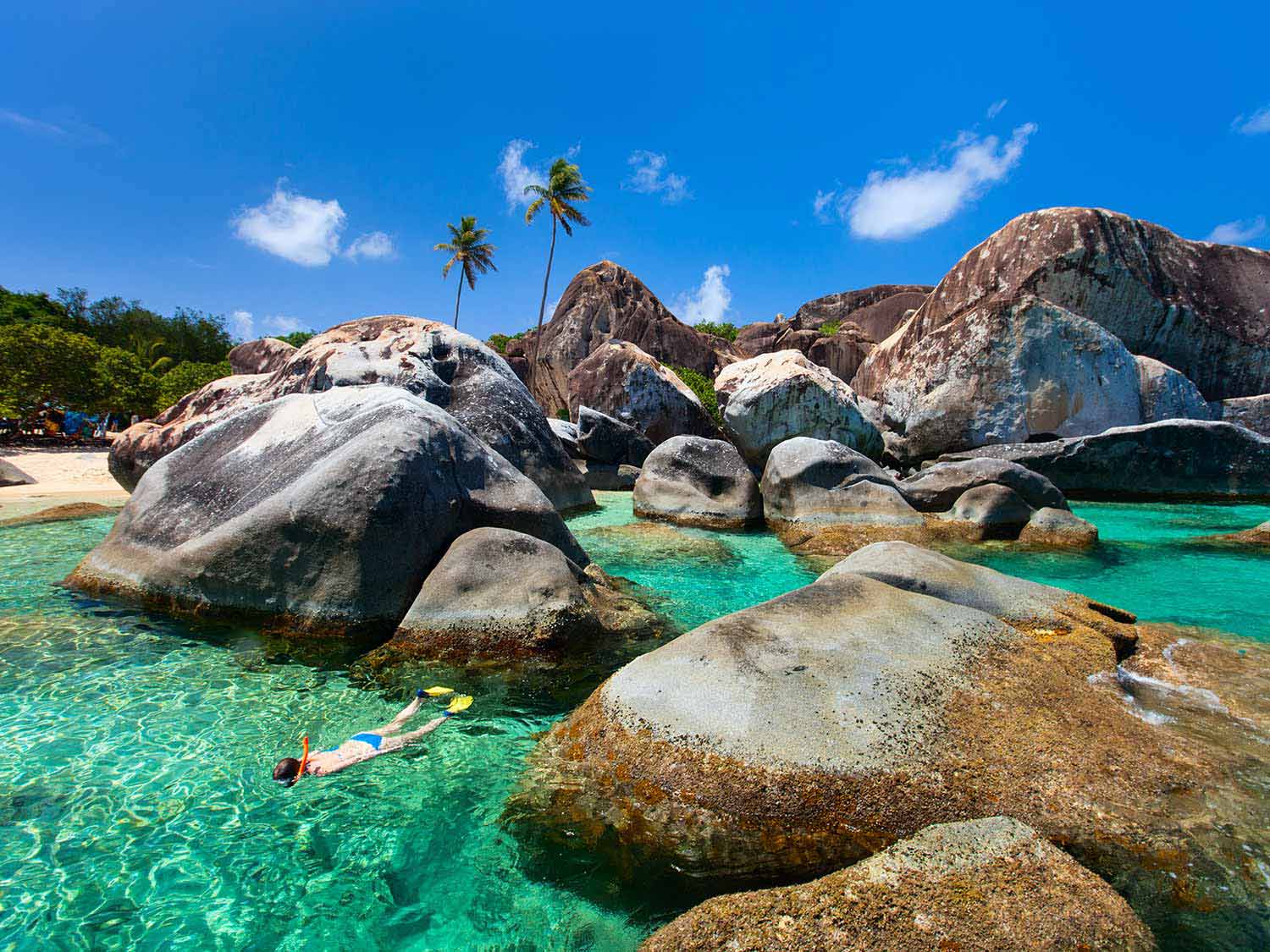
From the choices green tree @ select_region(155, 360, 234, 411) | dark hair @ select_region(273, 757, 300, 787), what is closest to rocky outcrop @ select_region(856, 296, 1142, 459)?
dark hair @ select_region(273, 757, 300, 787)

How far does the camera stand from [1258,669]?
5051 mm

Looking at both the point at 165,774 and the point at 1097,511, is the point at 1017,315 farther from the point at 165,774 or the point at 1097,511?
the point at 165,774

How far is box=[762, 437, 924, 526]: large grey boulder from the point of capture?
11.7m

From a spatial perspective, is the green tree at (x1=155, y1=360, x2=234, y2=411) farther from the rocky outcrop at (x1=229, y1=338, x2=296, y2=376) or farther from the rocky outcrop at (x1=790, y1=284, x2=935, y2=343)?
the rocky outcrop at (x1=790, y1=284, x2=935, y2=343)

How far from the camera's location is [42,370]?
25.6 m

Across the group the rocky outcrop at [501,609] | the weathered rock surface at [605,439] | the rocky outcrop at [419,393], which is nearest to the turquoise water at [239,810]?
the rocky outcrop at [501,609]

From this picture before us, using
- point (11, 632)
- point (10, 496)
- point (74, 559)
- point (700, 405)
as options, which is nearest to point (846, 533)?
point (11, 632)

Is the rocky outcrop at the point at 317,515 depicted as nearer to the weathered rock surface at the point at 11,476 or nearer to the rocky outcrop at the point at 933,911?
the rocky outcrop at the point at 933,911

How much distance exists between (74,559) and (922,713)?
991cm

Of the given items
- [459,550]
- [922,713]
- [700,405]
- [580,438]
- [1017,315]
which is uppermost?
[1017,315]

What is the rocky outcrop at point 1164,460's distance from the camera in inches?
679

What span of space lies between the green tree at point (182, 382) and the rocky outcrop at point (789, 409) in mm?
24802

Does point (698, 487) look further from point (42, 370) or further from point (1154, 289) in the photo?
point (42, 370)

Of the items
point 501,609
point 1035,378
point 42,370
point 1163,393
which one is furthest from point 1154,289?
point 42,370
